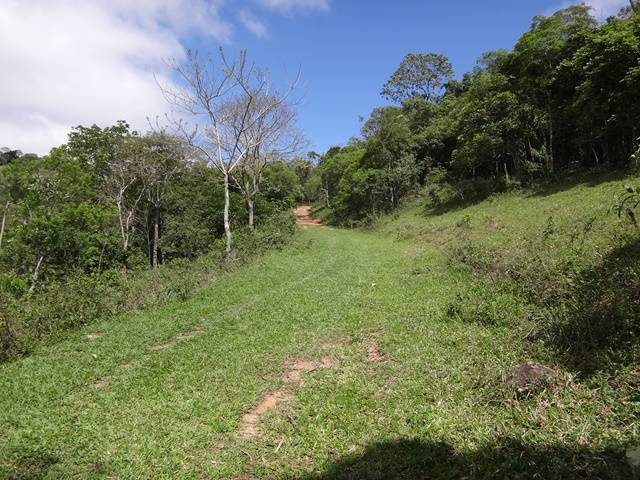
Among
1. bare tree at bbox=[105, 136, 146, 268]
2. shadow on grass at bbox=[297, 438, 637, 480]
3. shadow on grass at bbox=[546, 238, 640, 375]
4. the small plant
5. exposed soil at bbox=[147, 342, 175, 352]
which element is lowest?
shadow on grass at bbox=[297, 438, 637, 480]

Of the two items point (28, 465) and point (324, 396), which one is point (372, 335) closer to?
point (324, 396)

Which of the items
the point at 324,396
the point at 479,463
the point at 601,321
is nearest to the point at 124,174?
the point at 324,396

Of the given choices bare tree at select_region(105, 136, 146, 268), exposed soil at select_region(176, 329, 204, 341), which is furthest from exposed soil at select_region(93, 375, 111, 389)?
bare tree at select_region(105, 136, 146, 268)

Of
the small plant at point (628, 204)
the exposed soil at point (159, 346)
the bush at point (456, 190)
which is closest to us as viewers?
the small plant at point (628, 204)

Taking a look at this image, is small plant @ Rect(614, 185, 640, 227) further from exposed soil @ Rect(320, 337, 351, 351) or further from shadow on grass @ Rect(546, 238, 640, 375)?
exposed soil @ Rect(320, 337, 351, 351)

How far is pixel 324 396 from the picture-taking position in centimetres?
502

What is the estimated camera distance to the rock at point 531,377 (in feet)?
13.9

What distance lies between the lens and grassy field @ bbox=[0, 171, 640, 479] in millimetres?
3627

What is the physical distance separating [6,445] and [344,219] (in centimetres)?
3378

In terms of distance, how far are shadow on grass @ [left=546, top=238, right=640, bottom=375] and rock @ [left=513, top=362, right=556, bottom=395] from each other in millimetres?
461

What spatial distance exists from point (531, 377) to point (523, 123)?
70.3 feet

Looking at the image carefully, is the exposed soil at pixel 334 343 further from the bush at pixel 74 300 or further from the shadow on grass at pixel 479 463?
the bush at pixel 74 300

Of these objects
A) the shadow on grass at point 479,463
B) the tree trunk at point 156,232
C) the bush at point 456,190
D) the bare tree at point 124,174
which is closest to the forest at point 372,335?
the shadow on grass at point 479,463

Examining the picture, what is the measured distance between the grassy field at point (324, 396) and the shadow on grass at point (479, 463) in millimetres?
15
